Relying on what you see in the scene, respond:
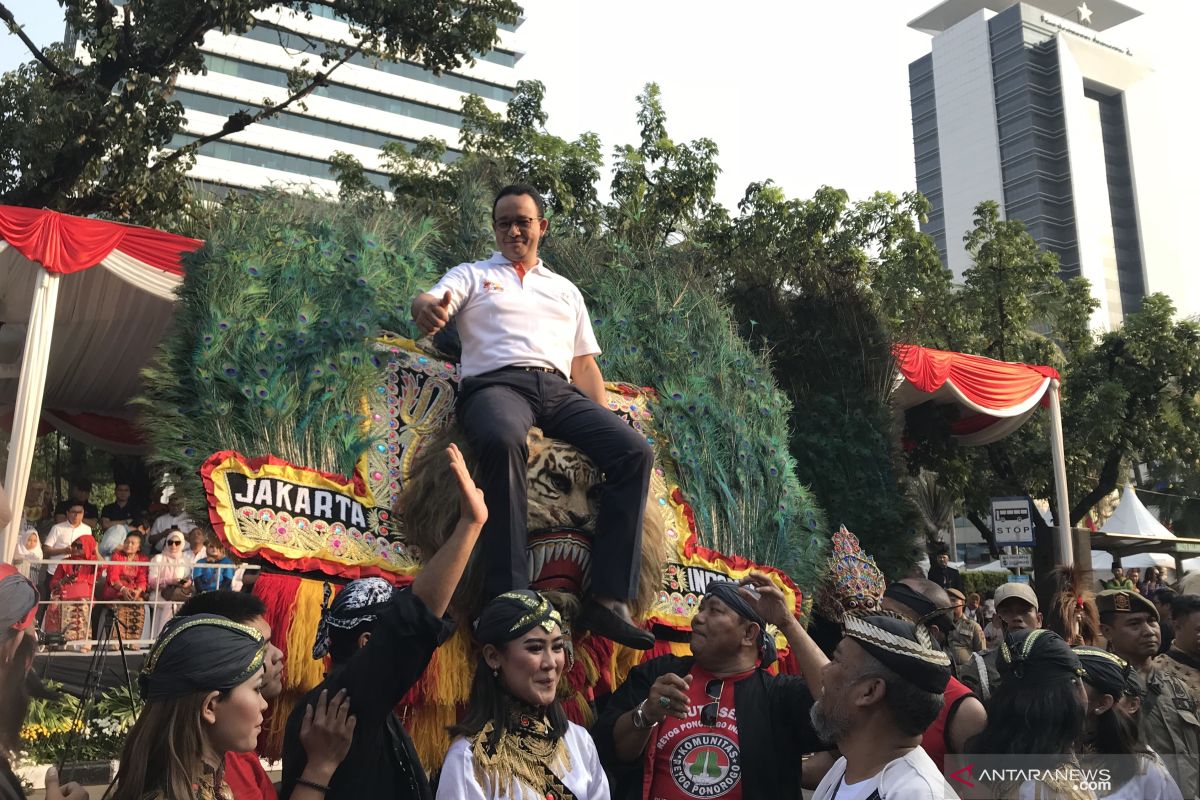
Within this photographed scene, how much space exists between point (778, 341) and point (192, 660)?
20.5 feet

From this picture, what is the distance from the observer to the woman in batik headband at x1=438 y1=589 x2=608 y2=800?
2494 mm

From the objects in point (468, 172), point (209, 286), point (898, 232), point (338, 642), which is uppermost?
point (898, 232)

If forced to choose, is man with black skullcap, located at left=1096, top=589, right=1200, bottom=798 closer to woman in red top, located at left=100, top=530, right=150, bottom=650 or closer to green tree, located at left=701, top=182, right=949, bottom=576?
green tree, located at left=701, top=182, right=949, bottom=576

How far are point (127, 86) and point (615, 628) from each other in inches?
375

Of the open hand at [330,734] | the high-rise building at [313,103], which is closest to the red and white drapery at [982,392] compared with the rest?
the open hand at [330,734]

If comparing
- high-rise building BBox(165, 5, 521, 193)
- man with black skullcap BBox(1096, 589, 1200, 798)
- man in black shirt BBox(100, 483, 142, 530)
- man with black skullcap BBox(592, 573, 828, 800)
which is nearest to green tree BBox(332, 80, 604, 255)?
man in black shirt BBox(100, 483, 142, 530)

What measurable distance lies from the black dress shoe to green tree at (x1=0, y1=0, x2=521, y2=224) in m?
9.03

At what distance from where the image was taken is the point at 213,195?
5.40 m

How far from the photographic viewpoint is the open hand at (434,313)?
3.68 meters

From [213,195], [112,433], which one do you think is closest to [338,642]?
[213,195]

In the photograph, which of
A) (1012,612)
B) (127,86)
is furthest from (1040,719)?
(127,86)

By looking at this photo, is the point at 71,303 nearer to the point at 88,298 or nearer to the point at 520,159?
the point at 88,298

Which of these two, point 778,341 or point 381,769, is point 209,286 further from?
point 778,341

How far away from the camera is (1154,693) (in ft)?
12.4
